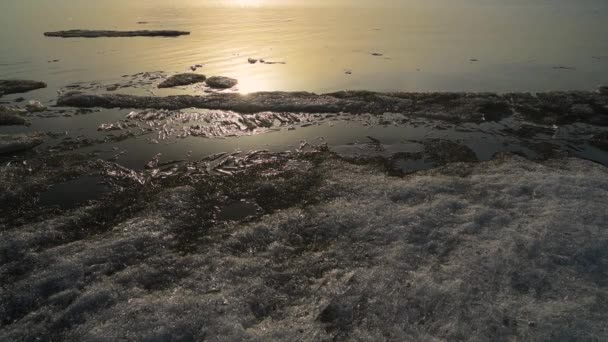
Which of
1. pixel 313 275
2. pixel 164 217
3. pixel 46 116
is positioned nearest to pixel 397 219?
pixel 313 275

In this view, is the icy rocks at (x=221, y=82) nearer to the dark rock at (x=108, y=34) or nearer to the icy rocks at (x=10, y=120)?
the icy rocks at (x=10, y=120)

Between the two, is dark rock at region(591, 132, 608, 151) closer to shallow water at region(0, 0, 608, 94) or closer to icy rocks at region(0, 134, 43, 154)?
shallow water at region(0, 0, 608, 94)

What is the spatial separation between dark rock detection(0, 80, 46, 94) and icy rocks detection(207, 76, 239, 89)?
332 inches

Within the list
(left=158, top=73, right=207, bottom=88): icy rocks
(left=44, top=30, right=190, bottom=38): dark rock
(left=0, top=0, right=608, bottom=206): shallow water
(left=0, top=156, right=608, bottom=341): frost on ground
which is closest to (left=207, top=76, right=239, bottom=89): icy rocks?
(left=0, top=0, right=608, bottom=206): shallow water

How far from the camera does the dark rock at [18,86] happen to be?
18453mm

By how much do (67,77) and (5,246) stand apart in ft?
55.1

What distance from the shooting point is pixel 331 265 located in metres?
6.92

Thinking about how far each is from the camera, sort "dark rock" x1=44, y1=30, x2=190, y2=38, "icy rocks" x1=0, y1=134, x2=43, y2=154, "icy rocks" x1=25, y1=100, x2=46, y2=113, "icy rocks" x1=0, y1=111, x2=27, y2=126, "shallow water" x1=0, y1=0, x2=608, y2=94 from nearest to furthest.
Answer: "icy rocks" x1=0, y1=134, x2=43, y2=154 < "icy rocks" x1=0, y1=111, x2=27, y2=126 < "icy rocks" x1=25, y1=100, x2=46, y2=113 < "shallow water" x1=0, y1=0, x2=608, y2=94 < "dark rock" x1=44, y1=30, x2=190, y2=38

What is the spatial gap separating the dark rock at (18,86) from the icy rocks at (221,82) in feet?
27.7

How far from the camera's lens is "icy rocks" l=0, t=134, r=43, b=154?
1164 cm

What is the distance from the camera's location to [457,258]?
275 inches

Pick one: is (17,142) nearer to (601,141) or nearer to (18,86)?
(18,86)

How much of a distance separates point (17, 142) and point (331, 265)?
10967 mm

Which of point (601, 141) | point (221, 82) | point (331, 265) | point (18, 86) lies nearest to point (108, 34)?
point (18, 86)
